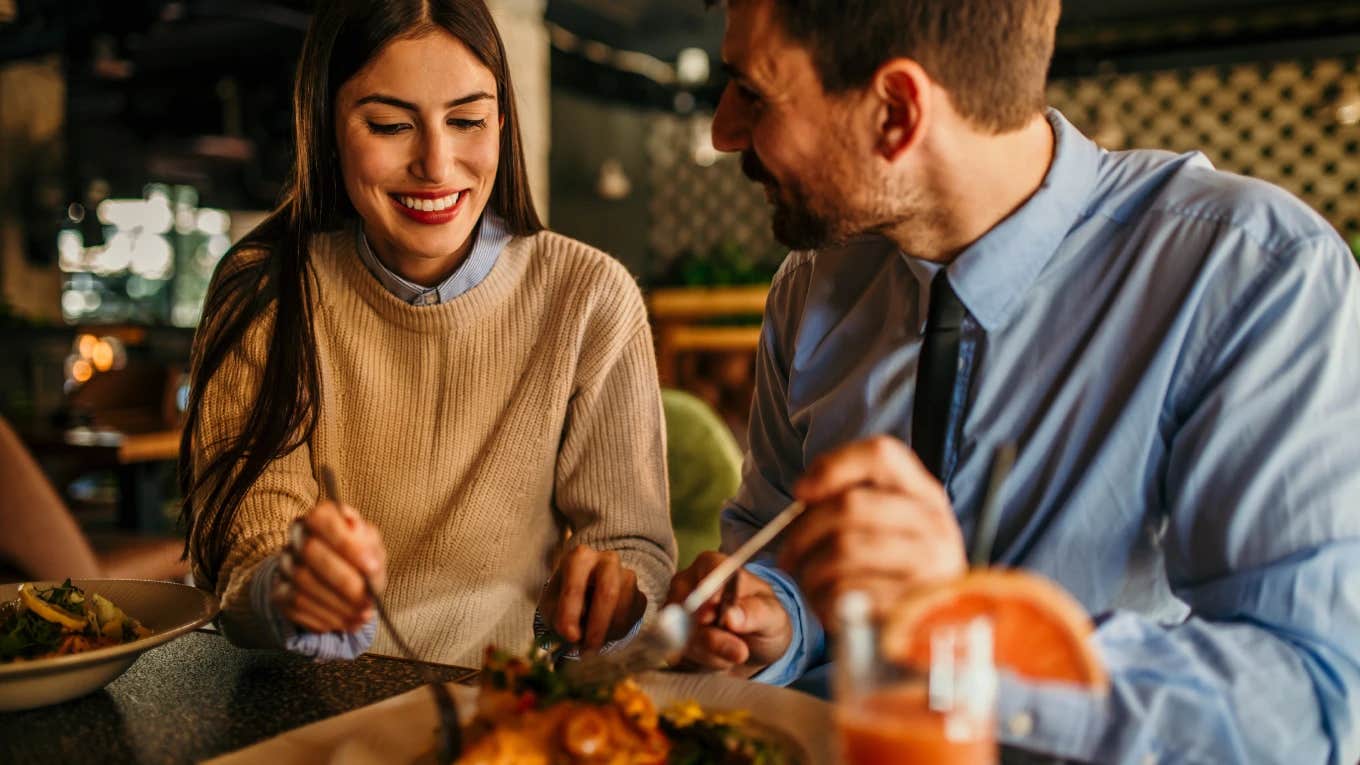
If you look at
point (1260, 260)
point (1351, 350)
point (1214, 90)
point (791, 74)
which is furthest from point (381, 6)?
point (1214, 90)

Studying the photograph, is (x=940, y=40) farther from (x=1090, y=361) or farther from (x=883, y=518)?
(x=883, y=518)

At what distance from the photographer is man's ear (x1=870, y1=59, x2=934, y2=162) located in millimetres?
1104

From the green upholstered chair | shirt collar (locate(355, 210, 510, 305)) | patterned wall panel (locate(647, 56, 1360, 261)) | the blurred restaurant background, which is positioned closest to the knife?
shirt collar (locate(355, 210, 510, 305))

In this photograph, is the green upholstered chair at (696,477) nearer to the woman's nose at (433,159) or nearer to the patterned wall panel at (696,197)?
the woman's nose at (433,159)

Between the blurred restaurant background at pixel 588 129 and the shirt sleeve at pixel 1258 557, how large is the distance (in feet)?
13.4

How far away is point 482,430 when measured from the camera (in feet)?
5.26

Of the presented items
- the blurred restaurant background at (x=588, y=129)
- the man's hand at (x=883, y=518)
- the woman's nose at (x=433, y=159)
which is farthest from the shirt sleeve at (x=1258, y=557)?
the blurred restaurant background at (x=588, y=129)

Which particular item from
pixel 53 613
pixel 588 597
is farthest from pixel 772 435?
pixel 53 613

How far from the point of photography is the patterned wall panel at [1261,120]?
7.89 metres

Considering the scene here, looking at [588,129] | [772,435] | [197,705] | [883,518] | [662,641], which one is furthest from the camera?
[588,129]

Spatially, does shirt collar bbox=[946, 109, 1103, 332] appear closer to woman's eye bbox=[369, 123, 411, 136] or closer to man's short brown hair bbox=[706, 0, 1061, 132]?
man's short brown hair bbox=[706, 0, 1061, 132]

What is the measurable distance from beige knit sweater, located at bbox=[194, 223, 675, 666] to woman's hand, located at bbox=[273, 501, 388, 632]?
0.58 metres

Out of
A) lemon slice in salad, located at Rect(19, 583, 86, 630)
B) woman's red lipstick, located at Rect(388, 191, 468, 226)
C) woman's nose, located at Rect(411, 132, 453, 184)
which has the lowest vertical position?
lemon slice in salad, located at Rect(19, 583, 86, 630)

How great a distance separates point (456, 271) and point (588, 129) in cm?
821
